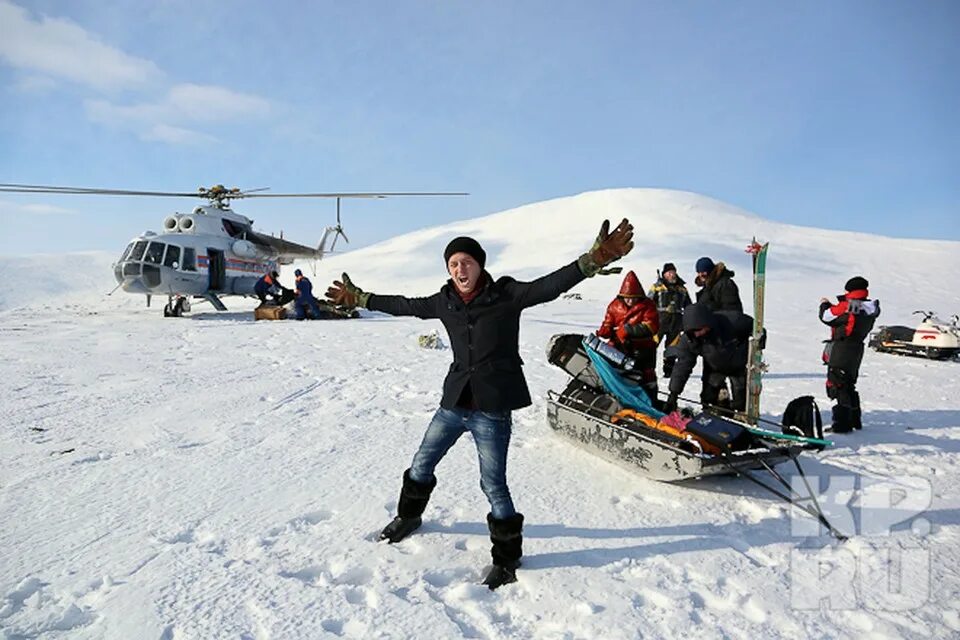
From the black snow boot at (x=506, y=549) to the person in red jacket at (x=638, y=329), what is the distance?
287 cm

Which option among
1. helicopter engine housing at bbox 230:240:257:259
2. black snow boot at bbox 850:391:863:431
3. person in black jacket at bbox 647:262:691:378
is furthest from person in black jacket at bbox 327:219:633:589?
helicopter engine housing at bbox 230:240:257:259

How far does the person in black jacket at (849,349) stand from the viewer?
600cm

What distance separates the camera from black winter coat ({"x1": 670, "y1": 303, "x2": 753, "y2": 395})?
6055 millimetres

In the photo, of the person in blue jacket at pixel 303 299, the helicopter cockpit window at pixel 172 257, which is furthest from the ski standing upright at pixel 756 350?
the helicopter cockpit window at pixel 172 257

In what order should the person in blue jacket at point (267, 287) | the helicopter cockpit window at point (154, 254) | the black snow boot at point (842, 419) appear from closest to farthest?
1. the black snow boot at point (842, 419)
2. the helicopter cockpit window at point (154, 254)
3. the person in blue jacket at point (267, 287)

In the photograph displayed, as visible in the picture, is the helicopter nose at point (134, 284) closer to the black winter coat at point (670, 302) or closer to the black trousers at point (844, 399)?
the black winter coat at point (670, 302)

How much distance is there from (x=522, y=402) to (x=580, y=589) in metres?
1.07

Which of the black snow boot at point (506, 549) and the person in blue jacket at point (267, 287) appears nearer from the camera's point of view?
the black snow boot at point (506, 549)

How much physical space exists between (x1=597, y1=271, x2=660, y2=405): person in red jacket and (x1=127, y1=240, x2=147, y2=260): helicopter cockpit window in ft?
53.6

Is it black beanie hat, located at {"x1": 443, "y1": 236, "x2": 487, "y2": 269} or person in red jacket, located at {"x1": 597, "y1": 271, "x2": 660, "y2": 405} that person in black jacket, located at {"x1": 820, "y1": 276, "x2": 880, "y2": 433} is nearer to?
person in red jacket, located at {"x1": 597, "y1": 271, "x2": 660, "y2": 405}

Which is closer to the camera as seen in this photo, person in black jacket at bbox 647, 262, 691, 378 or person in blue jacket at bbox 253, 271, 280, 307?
person in black jacket at bbox 647, 262, 691, 378

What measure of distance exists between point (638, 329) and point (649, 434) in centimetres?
139

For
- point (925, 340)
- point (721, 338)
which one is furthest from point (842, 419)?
point (925, 340)

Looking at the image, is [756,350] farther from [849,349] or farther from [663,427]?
[663,427]
